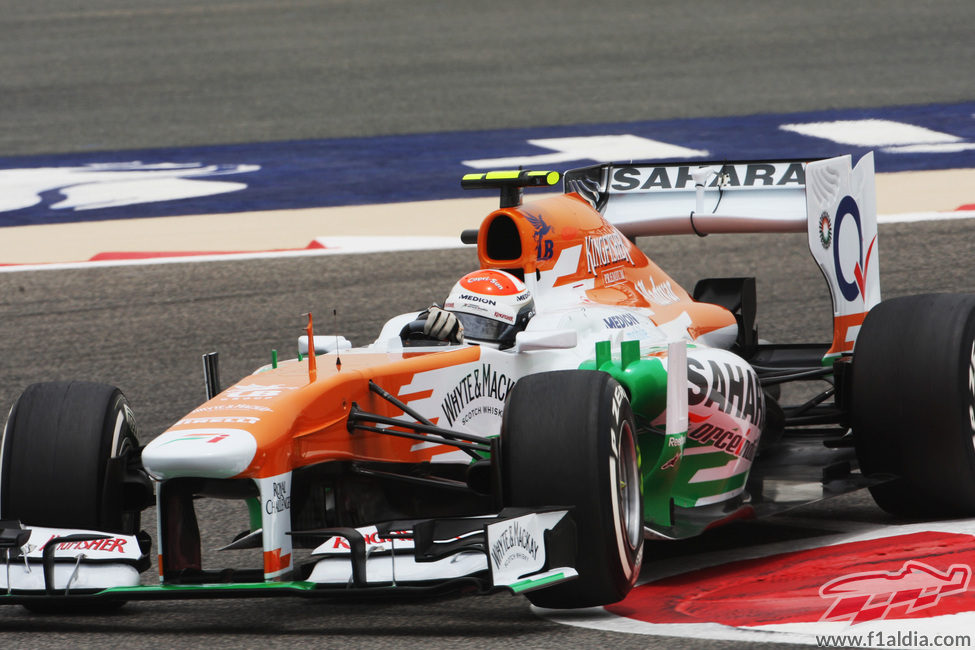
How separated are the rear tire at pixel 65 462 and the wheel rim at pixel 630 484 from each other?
189 cm

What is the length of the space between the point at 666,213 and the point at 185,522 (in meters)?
3.93

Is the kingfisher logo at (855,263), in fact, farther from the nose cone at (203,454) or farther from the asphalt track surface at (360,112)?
the nose cone at (203,454)

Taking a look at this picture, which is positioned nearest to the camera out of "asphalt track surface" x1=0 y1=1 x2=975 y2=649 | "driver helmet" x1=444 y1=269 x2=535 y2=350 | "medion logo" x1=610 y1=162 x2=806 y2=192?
"asphalt track surface" x1=0 y1=1 x2=975 y2=649

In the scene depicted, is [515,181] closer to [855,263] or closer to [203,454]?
[855,263]

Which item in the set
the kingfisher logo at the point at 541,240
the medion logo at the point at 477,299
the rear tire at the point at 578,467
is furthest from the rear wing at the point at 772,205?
the rear tire at the point at 578,467

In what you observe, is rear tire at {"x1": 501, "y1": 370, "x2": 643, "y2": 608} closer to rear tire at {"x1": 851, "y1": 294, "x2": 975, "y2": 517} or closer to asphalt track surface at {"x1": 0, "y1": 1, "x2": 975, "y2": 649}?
asphalt track surface at {"x1": 0, "y1": 1, "x2": 975, "y2": 649}

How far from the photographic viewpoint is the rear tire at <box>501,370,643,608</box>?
599 centimetres

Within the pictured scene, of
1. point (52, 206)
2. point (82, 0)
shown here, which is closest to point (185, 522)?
point (52, 206)

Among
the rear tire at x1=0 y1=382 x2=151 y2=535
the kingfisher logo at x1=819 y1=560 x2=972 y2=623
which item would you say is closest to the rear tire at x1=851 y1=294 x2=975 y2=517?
the kingfisher logo at x1=819 y1=560 x2=972 y2=623

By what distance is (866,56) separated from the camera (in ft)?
82.7

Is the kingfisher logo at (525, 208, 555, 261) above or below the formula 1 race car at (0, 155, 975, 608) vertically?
above

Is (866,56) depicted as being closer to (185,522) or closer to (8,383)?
(8,383)

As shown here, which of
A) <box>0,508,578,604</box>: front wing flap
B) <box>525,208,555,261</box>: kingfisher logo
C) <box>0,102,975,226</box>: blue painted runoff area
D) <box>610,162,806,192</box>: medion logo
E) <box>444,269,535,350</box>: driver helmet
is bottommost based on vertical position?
<box>0,508,578,604</box>: front wing flap

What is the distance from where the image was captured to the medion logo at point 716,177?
8883mm
